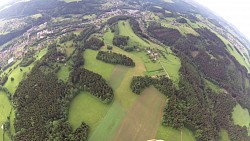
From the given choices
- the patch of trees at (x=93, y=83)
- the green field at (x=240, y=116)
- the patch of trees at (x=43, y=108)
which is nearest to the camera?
the patch of trees at (x=43, y=108)

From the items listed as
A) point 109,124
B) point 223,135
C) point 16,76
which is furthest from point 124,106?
point 16,76

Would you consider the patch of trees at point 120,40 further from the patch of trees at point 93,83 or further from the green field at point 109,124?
the green field at point 109,124

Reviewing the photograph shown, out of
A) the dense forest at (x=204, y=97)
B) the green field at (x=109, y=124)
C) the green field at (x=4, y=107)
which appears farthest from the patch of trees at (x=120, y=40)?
the green field at (x=4, y=107)

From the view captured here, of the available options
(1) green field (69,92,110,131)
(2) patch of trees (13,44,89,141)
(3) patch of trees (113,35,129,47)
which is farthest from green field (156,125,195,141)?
(3) patch of trees (113,35,129,47)

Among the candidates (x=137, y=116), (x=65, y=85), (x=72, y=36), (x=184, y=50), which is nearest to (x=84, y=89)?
(x=65, y=85)

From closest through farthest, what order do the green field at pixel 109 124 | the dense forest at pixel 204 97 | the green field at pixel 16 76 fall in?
the green field at pixel 109 124, the dense forest at pixel 204 97, the green field at pixel 16 76

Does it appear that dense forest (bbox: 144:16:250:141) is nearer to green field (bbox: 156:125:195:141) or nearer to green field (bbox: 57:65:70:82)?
green field (bbox: 156:125:195:141)

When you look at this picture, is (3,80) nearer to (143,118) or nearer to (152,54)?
(143,118)
